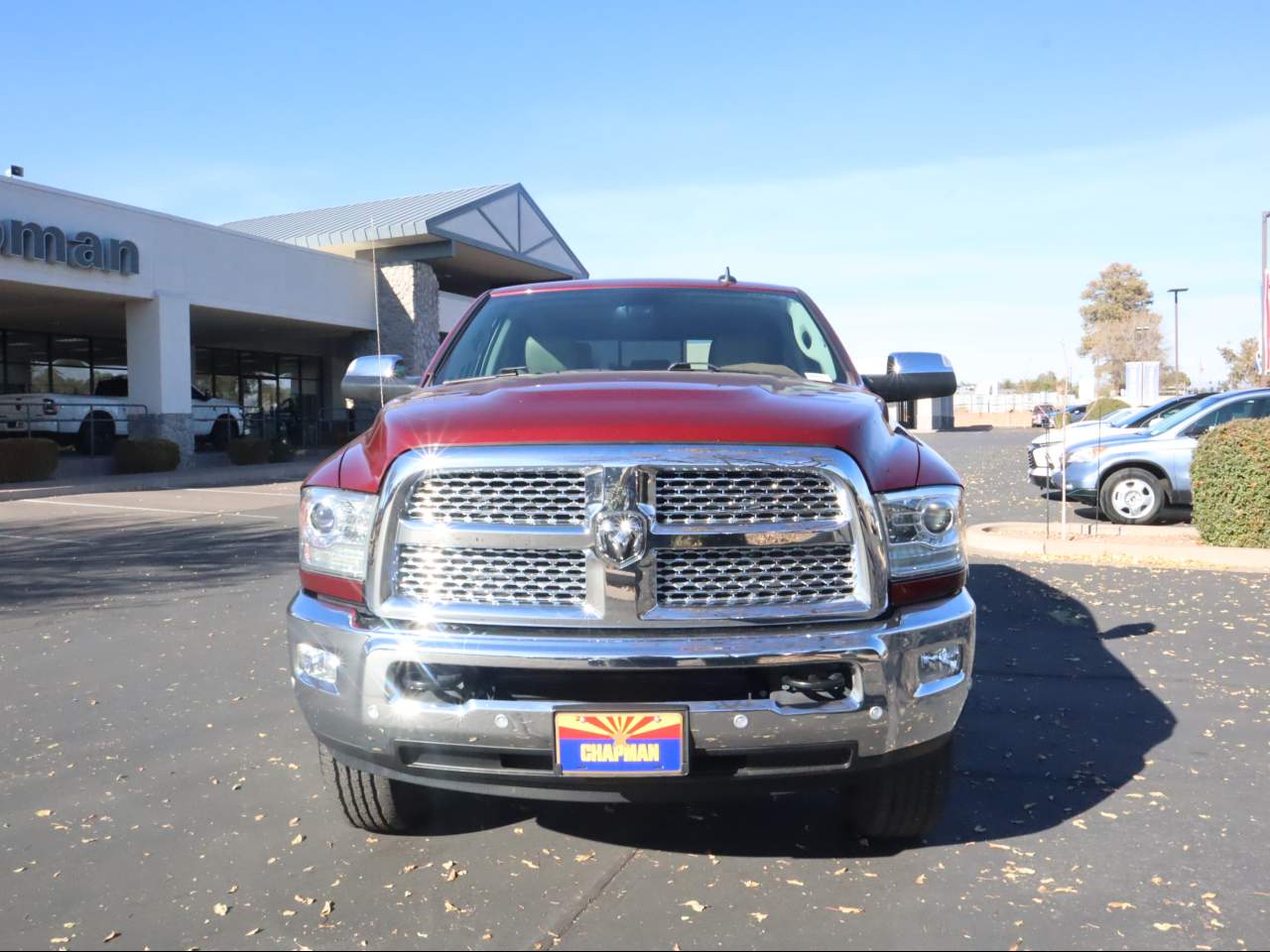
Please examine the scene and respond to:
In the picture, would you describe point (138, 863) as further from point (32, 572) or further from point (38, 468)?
point (38, 468)

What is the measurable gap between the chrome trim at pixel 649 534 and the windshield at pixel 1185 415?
36.6 ft

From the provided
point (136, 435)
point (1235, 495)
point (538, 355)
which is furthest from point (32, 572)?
point (136, 435)

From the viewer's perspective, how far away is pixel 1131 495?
12.5 metres

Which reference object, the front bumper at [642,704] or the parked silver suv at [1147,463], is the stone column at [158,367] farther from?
the front bumper at [642,704]

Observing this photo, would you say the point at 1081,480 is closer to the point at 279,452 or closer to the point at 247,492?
the point at 247,492

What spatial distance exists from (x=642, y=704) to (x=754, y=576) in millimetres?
468

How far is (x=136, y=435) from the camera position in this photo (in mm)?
23156

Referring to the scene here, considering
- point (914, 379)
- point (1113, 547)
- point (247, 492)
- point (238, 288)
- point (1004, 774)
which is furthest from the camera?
point (238, 288)

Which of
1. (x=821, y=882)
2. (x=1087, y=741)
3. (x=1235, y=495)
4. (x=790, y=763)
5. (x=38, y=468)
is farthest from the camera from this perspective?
(x=38, y=468)

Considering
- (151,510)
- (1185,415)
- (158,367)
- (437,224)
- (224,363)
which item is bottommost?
(151,510)

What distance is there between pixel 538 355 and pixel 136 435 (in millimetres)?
21368

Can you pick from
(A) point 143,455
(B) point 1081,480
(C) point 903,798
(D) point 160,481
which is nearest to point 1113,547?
(B) point 1081,480

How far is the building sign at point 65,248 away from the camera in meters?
19.3

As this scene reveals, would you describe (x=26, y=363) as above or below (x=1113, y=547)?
above
